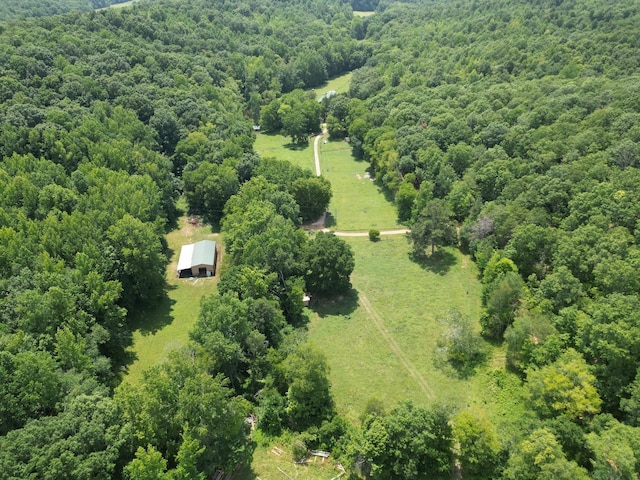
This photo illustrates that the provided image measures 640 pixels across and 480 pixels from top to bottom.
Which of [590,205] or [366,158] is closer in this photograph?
[590,205]

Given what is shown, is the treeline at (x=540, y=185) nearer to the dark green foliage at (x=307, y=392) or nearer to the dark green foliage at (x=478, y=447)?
the dark green foliage at (x=478, y=447)

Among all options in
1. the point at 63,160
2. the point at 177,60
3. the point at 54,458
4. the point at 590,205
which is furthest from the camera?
the point at 177,60

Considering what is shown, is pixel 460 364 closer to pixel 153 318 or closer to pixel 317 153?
pixel 153 318

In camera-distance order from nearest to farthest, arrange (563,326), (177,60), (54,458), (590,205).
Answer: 1. (54,458)
2. (563,326)
3. (590,205)
4. (177,60)

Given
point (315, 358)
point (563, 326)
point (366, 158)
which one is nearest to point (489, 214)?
point (563, 326)

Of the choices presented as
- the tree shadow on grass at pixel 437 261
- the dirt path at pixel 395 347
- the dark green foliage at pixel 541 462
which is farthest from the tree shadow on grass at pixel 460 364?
the tree shadow on grass at pixel 437 261

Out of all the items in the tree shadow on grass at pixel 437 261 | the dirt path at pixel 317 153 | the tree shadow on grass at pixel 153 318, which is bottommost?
the tree shadow on grass at pixel 153 318

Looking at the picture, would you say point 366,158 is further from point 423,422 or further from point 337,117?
point 423,422

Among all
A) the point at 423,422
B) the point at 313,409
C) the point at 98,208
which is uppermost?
the point at 98,208
